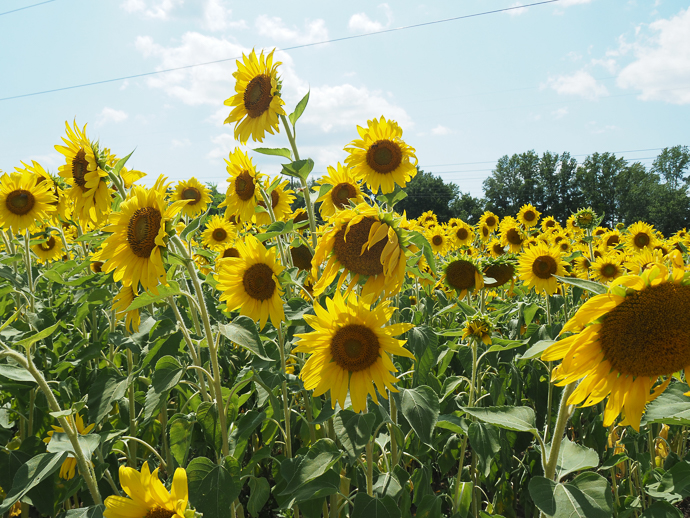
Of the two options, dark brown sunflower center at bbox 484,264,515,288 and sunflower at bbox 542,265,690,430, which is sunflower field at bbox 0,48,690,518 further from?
dark brown sunflower center at bbox 484,264,515,288

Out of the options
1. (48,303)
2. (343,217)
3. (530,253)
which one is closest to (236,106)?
(343,217)

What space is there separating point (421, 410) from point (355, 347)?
0.39m

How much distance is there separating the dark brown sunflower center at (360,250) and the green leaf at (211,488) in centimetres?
100

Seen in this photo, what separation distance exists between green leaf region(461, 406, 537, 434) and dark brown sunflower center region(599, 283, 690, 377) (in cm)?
45

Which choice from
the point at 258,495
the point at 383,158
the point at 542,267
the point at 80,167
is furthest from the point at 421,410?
the point at 542,267

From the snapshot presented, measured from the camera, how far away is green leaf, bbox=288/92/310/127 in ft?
8.17

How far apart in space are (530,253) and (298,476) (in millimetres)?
3866

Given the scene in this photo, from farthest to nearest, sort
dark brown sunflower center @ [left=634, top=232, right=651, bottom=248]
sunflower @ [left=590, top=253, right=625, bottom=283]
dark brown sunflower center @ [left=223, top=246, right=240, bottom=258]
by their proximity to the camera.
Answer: dark brown sunflower center @ [left=634, top=232, right=651, bottom=248], sunflower @ [left=590, top=253, right=625, bottom=283], dark brown sunflower center @ [left=223, top=246, right=240, bottom=258]

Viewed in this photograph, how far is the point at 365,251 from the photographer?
1.84m

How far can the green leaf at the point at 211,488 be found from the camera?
172 cm

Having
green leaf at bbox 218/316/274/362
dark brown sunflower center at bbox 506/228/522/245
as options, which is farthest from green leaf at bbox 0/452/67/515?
dark brown sunflower center at bbox 506/228/522/245

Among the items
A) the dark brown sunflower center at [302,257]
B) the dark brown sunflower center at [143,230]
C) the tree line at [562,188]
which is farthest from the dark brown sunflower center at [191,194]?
the tree line at [562,188]

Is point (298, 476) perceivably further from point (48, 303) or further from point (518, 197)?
point (518, 197)

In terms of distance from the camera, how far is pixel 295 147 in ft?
8.69
